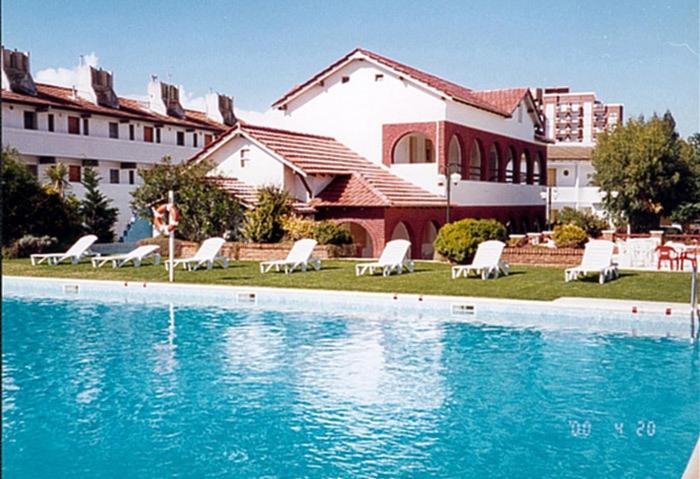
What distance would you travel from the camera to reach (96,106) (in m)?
38.6

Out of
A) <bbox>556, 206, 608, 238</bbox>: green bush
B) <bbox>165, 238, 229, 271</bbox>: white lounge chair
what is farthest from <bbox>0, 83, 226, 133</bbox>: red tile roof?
<bbox>556, 206, 608, 238</bbox>: green bush

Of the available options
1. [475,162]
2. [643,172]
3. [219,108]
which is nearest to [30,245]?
[475,162]

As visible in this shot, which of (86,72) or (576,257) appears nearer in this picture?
(576,257)

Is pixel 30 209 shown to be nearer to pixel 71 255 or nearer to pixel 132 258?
pixel 71 255

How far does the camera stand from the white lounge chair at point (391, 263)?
19.1 metres

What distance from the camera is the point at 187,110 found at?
4778 centimetres

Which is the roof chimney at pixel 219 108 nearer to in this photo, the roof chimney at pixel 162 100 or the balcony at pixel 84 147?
the roof chimney at pixel 162 100

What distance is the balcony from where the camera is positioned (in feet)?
111

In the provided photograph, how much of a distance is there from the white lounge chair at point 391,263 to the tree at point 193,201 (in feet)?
21.8

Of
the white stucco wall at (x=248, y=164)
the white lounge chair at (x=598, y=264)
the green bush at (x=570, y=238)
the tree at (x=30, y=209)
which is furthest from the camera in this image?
the white stucco wall at (x=248, y=164)

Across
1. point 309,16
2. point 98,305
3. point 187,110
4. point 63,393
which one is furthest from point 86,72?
point 63,393

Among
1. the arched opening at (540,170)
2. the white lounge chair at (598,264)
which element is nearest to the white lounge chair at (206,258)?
the white lounge chair at (598,264)

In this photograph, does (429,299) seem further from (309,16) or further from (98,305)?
(309,16)

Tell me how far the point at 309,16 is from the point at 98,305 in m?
9.32
